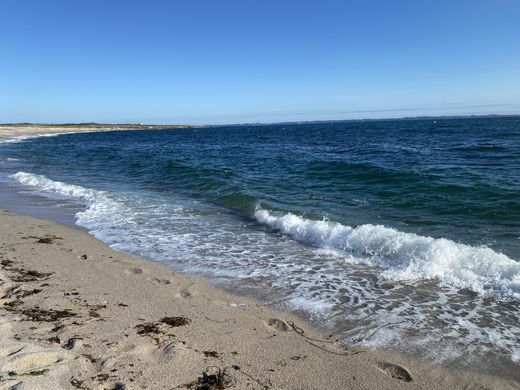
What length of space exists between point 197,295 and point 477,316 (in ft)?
12.9

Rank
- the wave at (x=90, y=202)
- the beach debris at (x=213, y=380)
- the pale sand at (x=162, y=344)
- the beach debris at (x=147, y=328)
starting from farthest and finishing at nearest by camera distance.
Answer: the wave at (x=90, y=202)
the beach debris at (x=147, y=328)
the pale sand at (x=162, y=344)
the beach debris at (x=213, y=380)

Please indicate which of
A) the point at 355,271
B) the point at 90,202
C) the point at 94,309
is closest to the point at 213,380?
the point at 94,309

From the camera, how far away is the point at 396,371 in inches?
154

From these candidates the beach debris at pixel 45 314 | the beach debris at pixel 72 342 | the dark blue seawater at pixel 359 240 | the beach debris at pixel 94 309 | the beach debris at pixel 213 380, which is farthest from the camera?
the dark blue seawater at pixel 359 240

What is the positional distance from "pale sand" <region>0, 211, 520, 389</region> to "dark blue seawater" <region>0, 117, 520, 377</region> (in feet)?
1.58

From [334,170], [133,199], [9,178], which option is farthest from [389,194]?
[9,178]

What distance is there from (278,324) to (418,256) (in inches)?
148

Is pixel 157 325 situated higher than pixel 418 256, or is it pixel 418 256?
pixel 157 325

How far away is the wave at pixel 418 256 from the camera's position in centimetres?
626

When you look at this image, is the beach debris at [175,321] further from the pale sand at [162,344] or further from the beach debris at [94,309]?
the beach debris at [94,309]

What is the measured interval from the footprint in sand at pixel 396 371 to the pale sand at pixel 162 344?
10 millimetres

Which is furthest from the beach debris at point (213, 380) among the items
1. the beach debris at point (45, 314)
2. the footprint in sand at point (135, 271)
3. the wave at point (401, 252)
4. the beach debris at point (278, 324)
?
the wave at point (401, 252)

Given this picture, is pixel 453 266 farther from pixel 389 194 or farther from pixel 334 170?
pixel 334 170

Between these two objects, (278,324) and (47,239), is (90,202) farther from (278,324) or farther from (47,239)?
(278,324)
